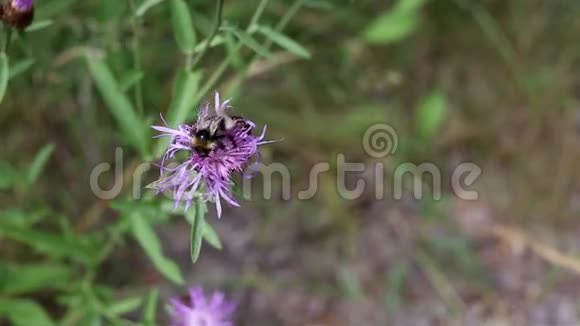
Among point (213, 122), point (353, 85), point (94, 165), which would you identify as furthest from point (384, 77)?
point (213, 122)

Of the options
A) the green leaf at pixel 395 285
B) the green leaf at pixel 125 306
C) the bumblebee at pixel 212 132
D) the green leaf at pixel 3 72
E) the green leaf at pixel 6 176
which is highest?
the green leaf at pixel 395 285

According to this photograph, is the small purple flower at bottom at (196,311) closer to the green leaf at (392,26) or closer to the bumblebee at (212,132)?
the bumblebee at (212,132)

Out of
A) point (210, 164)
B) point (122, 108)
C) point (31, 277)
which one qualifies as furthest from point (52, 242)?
point (210, 164)

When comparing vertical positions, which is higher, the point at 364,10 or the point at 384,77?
the point at 364,10

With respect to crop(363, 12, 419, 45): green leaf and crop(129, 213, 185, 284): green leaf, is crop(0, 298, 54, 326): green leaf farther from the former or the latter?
crop(363, 12, 419, 45): green leaf

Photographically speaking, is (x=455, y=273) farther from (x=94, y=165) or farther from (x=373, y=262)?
(x=94, y=165)

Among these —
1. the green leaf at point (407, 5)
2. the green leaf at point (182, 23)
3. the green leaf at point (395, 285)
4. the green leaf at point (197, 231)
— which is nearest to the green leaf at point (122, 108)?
the green leaf at point (182, 23)
